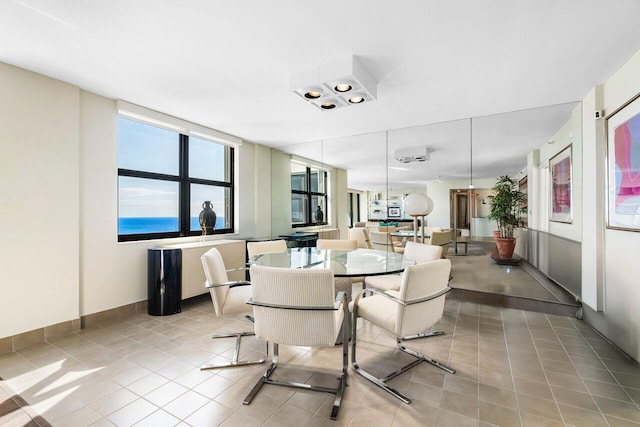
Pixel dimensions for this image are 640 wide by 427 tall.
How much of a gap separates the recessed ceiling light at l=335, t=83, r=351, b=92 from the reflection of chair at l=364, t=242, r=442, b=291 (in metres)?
1.87

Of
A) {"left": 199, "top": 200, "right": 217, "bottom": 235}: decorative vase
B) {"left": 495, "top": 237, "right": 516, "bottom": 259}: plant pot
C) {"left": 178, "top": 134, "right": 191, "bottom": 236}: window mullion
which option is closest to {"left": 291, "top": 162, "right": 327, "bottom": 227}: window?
{"left": 199, "top": 200, "right": 217, "bottom": 235}: decorative vase

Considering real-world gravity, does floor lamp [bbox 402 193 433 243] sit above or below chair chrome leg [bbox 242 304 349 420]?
above

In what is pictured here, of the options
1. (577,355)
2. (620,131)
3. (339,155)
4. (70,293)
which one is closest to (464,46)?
(620,131)

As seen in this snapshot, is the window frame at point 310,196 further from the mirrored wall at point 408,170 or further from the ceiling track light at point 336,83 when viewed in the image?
the ceiling track light at point 336,83

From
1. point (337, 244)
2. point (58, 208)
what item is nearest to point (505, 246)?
point (337, 244)

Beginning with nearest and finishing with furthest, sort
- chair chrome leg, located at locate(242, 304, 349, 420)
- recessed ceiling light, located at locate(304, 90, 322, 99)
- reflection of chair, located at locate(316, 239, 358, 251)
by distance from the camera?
chair chrome leg, located at locate(242, 304, 349, 420) → recessed ceiling light, located at locate(304, 90, 322, 99) → reflection of chair, located at locate(316, 239, 358, 251)

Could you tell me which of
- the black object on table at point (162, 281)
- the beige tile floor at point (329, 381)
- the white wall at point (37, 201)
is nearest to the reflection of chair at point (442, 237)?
the beige tile floor at point (329, 381)

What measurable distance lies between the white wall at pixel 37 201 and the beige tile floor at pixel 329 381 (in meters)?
0.43

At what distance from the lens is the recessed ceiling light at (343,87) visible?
263cm

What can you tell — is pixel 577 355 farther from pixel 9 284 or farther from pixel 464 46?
pixel 9 284

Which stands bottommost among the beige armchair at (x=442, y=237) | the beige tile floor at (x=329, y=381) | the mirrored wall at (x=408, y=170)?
the beige tile floor at (x=329, y=381)

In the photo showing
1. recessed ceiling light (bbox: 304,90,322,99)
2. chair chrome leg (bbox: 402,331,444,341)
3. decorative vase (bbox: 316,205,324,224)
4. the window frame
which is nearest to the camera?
recessed ceiling light (bbox: 304,90,322,99)

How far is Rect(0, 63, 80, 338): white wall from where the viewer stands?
267cm

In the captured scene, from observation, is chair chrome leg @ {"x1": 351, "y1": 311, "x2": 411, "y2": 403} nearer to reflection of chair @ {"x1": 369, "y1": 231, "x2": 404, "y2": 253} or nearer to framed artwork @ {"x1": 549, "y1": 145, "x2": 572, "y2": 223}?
reflection of chair @ {"x1": 369, "y1": 231, "x2": 404, "y2": 253}
